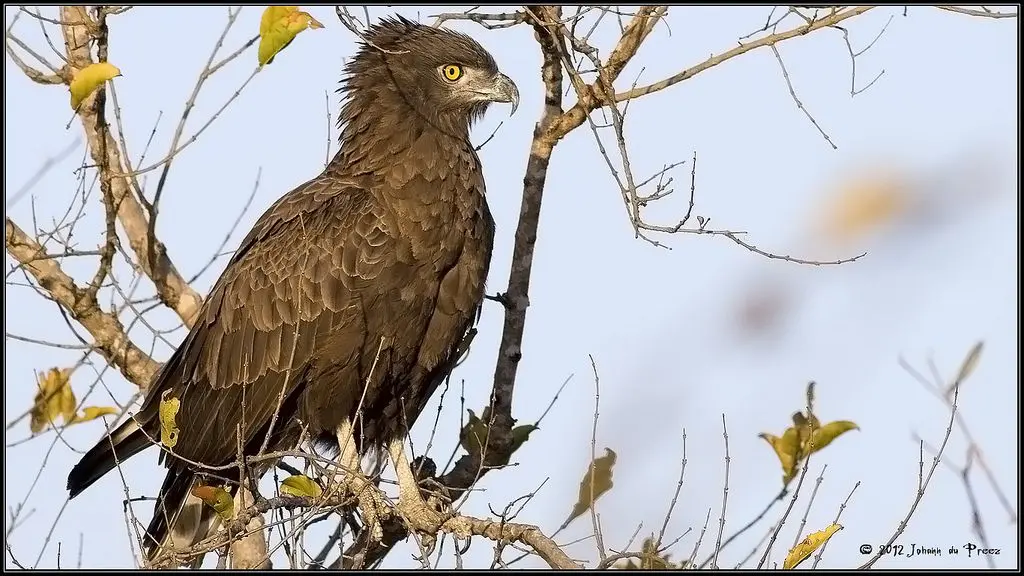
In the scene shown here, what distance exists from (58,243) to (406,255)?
2352 millimetres

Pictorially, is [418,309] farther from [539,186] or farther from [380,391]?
[539,186]

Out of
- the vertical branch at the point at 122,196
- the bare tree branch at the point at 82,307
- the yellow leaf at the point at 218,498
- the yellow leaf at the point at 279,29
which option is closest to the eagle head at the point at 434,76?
the vertical branch at the point at 122,196

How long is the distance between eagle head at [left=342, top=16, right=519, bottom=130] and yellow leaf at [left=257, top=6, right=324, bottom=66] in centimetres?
171

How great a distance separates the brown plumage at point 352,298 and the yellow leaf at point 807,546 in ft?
7.64

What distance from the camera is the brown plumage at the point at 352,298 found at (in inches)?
243

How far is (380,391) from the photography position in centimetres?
Result: 638

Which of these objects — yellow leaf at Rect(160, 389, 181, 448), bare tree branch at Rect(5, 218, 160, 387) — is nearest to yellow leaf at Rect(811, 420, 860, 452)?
yellow leaf at Rect(160, 389, 181, 448)

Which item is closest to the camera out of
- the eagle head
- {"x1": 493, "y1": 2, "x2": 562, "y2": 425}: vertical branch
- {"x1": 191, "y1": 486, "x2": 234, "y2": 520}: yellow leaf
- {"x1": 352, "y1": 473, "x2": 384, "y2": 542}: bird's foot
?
{"x1": 191, "y1": 486, "x2": 234, "y2": 520}: yellow leaf

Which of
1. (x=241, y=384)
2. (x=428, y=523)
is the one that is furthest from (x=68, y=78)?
(x=428, y=523)

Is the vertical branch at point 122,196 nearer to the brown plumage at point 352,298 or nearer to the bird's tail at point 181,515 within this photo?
the brown plumage at point 352,298

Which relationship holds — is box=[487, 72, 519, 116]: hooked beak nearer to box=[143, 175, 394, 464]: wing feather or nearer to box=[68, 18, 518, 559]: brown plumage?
box=[68, 18, 518, 559]: brown plumage

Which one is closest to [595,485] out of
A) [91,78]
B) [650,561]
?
[650,561]

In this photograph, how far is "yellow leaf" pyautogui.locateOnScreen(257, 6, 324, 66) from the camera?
16.4 ft

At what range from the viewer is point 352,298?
614 centimetres
